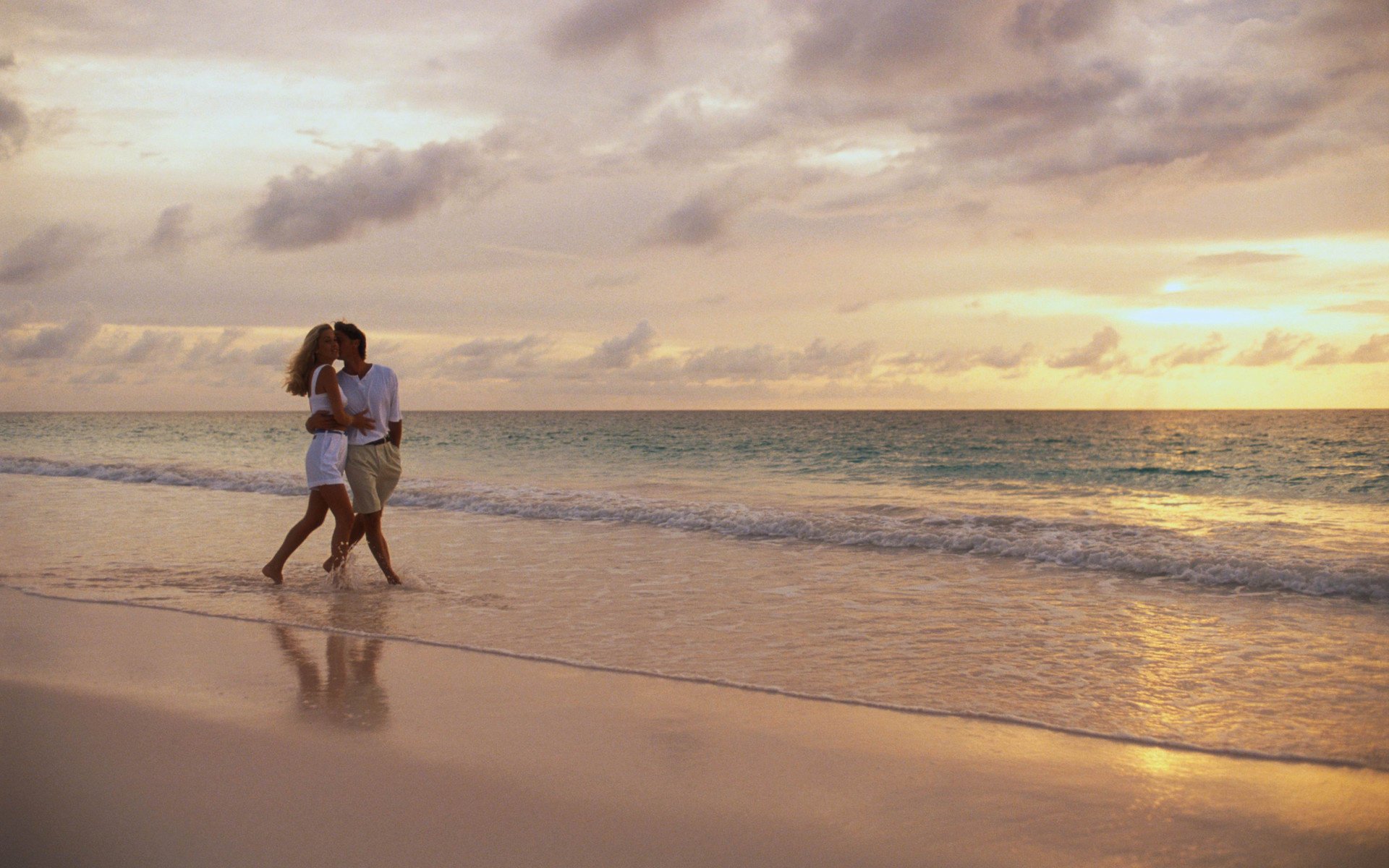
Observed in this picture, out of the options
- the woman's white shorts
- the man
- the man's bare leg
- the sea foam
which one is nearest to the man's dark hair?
the man

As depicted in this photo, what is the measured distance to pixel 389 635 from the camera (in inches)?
239

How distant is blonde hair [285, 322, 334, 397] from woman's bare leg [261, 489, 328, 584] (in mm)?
871

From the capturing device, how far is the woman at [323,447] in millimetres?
7266

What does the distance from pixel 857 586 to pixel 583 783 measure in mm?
5167

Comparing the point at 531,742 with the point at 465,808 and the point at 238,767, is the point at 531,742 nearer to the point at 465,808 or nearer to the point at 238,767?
the point at 465,808

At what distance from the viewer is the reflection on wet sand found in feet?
14.0

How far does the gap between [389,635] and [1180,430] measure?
204 feet

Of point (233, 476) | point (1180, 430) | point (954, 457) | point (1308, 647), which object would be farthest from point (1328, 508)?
point (1180, 430)

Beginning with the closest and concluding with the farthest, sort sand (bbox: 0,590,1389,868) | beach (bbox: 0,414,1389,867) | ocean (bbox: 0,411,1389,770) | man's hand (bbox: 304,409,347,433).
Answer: sand (bbox: 0,590,1389,868)
beach (bbox: 0,414,1389,867)
ocean (bbox: 0,411,1389,770)
man's hand (bbox: 304,409,347,433)

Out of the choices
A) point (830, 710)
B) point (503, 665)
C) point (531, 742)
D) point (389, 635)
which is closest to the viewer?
point (531, 742)

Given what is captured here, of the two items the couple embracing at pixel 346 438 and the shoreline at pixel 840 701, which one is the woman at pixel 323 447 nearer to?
the couple embracing at pixel 346 438

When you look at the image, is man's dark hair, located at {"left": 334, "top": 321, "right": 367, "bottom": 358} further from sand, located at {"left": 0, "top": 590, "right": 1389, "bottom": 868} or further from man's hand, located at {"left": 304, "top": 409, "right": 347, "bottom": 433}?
sand, located at {"left": 0, "top": 590, "right": 1389, "bottom": 868}

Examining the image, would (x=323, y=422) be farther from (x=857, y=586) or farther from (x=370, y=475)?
(x=857, y=586)

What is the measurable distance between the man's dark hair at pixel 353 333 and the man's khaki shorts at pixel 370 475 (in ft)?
2.71
